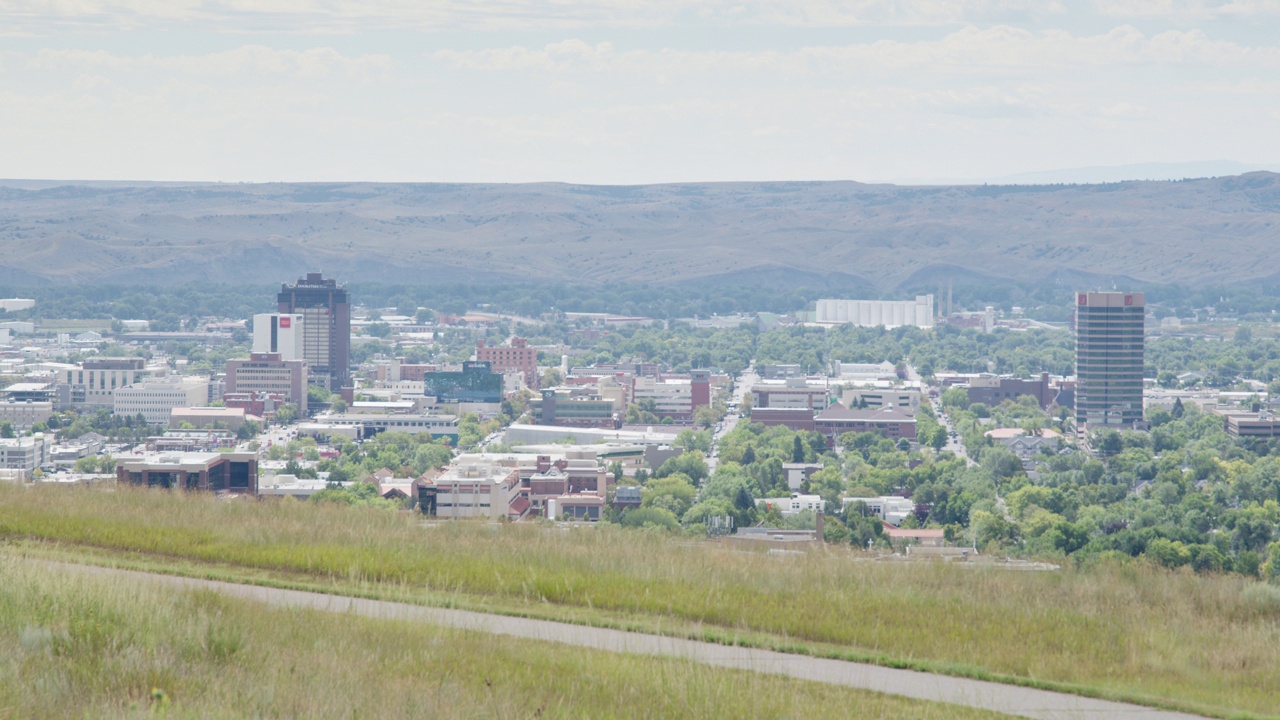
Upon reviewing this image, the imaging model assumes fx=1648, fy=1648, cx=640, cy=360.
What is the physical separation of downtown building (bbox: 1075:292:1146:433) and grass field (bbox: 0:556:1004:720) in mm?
54538

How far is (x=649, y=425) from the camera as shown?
6212cm

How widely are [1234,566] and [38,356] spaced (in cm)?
7968

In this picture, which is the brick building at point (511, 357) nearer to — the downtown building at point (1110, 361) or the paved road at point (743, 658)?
the downtown building at point (1110, 361)

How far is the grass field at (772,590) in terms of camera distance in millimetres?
8070

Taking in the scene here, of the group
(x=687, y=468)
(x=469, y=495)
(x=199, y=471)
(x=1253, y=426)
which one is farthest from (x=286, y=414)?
(x=199, y=471)

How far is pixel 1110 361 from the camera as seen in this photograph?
205 ft

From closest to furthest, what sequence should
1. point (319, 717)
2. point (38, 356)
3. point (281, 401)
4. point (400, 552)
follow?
point (319, 717), point (400, 552), point (281, 401), point (38, 356)

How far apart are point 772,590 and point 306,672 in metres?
3.36

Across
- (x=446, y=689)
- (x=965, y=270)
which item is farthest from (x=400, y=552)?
(x=965, y=270)

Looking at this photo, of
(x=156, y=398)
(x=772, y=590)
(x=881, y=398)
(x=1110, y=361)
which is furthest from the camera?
(x=881, y=398)

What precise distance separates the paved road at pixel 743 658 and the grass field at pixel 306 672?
258 mm

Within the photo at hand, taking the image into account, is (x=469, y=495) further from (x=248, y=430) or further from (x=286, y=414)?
(x=286, y=414)

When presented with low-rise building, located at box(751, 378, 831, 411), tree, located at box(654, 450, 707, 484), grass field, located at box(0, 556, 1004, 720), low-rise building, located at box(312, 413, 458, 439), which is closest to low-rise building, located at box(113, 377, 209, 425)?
low-rise building, located at box(312, 413, 458, 439)

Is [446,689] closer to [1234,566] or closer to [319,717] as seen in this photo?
[319,717]
